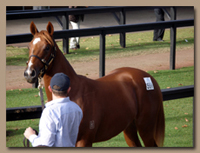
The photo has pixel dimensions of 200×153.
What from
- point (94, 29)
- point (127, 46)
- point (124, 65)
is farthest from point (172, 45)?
point (94, 29)

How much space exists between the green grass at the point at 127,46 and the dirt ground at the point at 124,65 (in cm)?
9

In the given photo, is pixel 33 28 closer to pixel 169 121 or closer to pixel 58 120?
pixel 58 120

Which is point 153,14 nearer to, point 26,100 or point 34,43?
point 26,100

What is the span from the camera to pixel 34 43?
3475 millimetres

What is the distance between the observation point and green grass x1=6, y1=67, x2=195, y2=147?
4578 millimetres

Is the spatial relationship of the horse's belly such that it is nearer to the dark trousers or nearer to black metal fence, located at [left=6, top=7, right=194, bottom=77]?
black metal fence, located at [left=6, top=7, right=194, bottom=77]

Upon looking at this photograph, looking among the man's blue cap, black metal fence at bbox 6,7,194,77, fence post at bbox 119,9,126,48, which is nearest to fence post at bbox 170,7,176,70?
black metal fence at bbox 6,7,194,77

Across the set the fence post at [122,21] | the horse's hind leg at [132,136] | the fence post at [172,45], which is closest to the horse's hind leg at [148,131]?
the horse's hind leg at [132,136]

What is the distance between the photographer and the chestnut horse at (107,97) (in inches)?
137

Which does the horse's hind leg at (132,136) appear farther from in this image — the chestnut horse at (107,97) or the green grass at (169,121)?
the green grass at (169,121)

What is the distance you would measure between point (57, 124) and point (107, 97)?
108 centimetres

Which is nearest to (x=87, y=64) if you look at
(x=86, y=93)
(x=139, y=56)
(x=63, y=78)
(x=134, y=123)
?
(x=139, y=56)

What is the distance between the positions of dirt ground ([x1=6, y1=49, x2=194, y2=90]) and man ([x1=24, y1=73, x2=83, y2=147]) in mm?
1994

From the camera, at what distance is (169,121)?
517 centimetres
